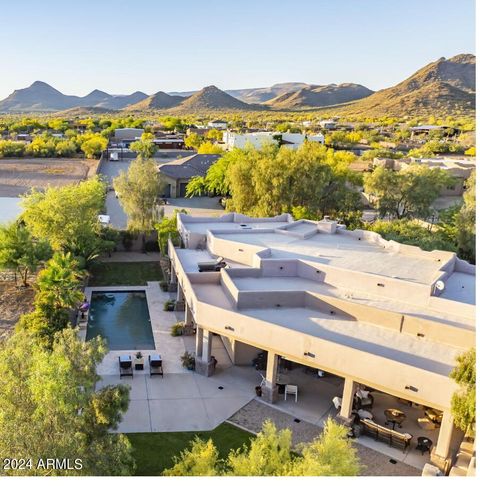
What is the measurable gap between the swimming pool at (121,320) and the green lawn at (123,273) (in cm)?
154

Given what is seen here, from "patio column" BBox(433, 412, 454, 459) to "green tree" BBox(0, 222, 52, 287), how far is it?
68.2ft

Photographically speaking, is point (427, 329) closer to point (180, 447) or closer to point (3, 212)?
point (180, 447)

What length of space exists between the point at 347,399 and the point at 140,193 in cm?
2239

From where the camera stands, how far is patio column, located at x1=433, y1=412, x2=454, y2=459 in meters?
14.1

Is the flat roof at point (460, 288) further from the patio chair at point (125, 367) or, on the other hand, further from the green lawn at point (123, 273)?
the green lawn at point (123, 273)

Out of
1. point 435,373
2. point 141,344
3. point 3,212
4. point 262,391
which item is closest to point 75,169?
point 3,212

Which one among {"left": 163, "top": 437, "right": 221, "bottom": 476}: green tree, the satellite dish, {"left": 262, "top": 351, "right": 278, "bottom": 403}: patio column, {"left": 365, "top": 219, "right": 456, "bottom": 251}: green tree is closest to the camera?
{"left": 163, "top": 437, "right": 221, "bottom": 476}: green tree

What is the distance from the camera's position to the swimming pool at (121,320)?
22141 millimetres

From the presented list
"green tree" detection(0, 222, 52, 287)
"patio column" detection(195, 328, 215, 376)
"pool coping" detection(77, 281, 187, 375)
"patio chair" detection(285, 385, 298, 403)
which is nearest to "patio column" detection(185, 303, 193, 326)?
"pool coping" detection(77, 281, 187, 375)

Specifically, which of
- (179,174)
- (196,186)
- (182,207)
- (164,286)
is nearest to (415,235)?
(164,286)

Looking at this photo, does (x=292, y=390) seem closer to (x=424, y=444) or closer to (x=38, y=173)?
(x=424, y=444)

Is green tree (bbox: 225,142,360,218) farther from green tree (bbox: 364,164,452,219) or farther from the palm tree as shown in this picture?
the palm tree

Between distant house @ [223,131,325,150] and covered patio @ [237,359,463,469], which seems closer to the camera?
covered patio @ [237,359,463,469]

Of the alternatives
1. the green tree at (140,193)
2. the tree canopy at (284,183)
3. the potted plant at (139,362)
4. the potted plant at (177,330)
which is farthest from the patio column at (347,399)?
the green tree at (140,193)
